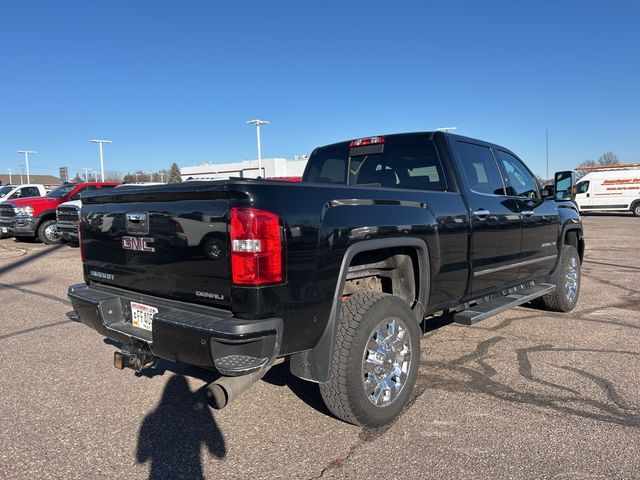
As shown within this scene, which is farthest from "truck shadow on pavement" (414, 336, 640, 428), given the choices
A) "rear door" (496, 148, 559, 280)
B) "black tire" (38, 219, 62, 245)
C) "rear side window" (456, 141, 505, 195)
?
"black tire" (38, 219, 62, 245)

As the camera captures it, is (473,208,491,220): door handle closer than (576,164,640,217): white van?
Yes

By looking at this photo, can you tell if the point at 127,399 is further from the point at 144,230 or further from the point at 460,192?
the point at 460,192

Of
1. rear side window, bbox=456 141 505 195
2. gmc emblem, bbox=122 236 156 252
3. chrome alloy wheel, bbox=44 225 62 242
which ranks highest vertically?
rear side window, bbox=456 141 505 195

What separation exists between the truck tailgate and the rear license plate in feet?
0.35

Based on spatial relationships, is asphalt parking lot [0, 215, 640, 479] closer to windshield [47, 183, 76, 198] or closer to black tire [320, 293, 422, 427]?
black tire [320, 293, 422, 427]

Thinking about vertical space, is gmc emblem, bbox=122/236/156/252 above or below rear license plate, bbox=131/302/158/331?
above

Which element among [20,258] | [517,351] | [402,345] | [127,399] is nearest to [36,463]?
[127,399]

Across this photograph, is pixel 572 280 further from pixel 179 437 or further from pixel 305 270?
pixel 179 437

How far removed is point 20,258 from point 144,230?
1048cm

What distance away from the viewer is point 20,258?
11.8m

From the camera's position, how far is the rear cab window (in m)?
4.43

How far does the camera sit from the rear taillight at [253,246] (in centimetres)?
259

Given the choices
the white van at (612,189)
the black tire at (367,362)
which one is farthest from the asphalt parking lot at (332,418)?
the white van at (612,189)

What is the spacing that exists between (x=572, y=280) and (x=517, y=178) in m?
1.89
